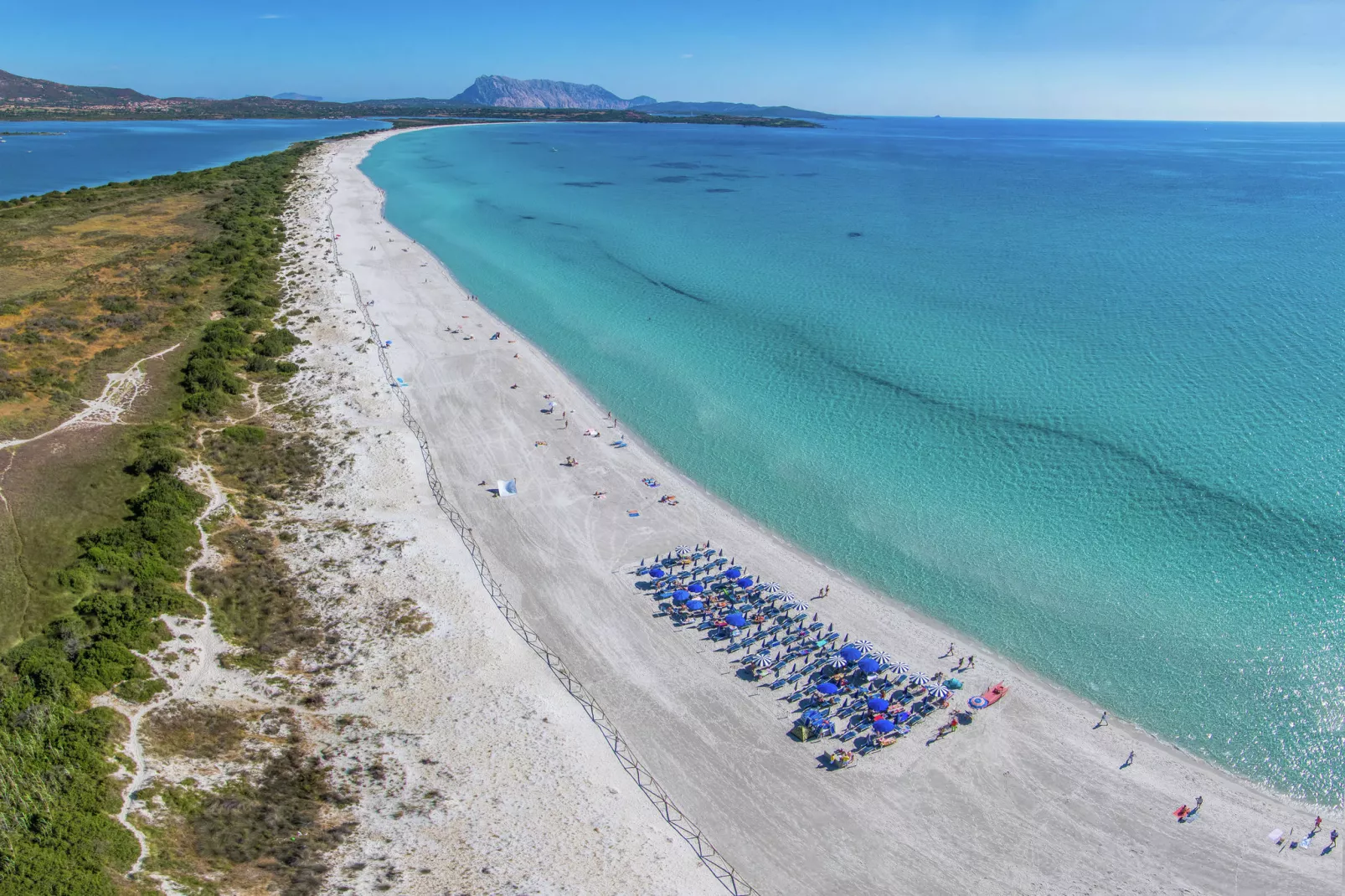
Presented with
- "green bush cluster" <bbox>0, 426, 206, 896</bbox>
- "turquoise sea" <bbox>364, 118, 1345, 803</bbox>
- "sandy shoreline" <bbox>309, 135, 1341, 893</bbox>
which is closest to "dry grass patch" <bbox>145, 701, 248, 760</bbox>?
"green bush cluster" <bbox>0, 426, 206, 896</bbox>

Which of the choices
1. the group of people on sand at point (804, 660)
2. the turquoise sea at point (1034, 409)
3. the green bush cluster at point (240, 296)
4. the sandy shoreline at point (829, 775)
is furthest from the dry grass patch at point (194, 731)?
the green bush cluster at point (240, 296)

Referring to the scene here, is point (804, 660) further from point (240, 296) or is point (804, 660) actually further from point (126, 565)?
point (240, 296)

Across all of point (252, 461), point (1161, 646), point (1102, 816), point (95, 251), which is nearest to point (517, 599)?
point (252, 461)

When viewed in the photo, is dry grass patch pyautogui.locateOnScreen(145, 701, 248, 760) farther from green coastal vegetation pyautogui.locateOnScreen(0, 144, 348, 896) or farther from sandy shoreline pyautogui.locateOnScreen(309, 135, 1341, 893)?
sandy shoreline pyautogui.locateOnScreen(309, 135, 1341, 893)

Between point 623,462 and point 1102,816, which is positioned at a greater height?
point 623,462

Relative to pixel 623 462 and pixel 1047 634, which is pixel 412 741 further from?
pixel 1047 634

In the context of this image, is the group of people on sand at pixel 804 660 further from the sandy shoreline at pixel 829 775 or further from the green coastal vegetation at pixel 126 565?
the green coastal vegetation at pixel 126 565
